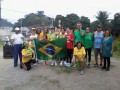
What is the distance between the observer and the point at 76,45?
1148 centimetres

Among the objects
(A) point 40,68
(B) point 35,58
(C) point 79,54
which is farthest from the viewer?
(B) point 35,58

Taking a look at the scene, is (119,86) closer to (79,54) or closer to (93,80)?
(93,80)

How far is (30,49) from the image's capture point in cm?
1225

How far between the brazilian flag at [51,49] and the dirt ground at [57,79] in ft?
2.03

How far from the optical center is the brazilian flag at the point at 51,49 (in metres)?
12.5

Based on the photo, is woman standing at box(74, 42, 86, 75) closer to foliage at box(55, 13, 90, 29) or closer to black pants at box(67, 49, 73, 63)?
black pants at box(67, 49, 73, 63)

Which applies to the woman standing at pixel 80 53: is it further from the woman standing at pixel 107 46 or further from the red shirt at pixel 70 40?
the woman standing at pixel 107 46

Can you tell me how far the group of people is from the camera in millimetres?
11422

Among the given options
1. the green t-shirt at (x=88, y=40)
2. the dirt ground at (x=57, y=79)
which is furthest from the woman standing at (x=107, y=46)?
the dirt ground at (x=57, y=79)

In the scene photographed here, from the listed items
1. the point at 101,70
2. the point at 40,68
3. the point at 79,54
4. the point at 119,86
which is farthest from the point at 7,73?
the point at 119,86

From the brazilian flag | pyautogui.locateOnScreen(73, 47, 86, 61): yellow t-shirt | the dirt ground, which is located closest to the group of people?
pyautogui.locateOnScreen(73, 47, 86, 61): yellow t-shirt

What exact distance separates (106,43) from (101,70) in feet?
3.88

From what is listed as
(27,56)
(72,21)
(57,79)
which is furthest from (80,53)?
(72,21)

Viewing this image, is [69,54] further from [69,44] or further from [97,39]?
[97,39]
